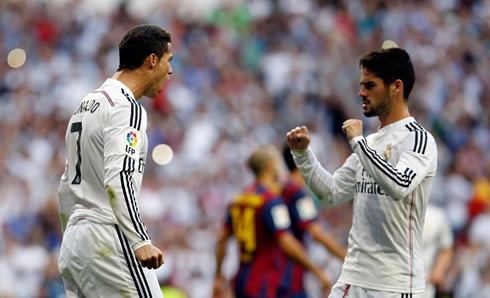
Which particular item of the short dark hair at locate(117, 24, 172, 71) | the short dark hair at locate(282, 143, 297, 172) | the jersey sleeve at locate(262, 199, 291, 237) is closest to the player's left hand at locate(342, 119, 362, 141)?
the short dark hair at locate(117, 24, 172, 71)

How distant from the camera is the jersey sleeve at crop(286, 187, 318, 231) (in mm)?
8766

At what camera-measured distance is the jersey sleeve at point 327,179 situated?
622 cm

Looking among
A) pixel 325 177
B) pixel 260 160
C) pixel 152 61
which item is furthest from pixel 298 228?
pixel 152 61

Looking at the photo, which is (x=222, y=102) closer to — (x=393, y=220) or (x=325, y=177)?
(x=325, y=177)

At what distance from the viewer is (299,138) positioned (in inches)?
242

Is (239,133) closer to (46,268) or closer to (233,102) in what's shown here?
(233,102)

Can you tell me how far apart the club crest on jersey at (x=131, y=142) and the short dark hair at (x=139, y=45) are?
0.55 m

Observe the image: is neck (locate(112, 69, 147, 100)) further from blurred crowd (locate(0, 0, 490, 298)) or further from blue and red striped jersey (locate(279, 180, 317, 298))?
blurred crowd (locate(0, 0, 490, 298))

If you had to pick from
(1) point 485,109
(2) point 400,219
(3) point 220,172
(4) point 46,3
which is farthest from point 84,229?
(4) point 46,3

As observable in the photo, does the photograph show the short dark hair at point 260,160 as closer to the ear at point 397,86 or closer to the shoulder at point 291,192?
the shoulder at point 291,192

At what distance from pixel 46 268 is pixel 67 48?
→ 6.27m

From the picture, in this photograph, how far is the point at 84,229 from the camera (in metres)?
5.25

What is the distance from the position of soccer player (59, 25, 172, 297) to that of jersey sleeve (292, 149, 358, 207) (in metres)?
1.32

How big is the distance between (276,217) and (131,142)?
3.46 meters
